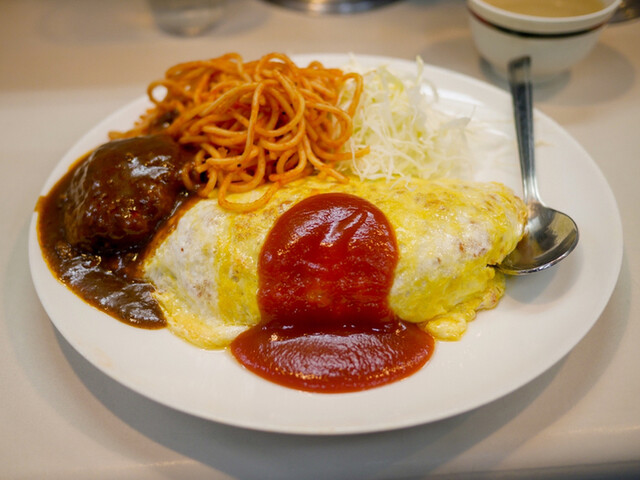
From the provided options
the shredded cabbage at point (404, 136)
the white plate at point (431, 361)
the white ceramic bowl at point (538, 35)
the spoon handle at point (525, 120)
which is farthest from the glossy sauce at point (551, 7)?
the white plate at point (431, 361)

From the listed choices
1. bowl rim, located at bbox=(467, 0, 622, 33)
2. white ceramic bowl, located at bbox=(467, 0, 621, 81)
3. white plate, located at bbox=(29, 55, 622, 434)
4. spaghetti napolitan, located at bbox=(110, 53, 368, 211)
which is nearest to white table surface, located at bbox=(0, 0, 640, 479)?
white plate, located at bbox=(29, 55, 622, 434)

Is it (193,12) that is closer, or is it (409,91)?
(409,91)

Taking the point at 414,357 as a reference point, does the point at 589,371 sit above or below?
below

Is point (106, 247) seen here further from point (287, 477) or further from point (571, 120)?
point (571, 120)

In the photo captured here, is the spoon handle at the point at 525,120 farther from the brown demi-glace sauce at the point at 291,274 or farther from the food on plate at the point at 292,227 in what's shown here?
the brown demi-glace sauce at the point at 291,274

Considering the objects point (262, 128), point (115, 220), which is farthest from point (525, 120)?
point (115, 220)

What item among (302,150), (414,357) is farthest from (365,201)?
(414,357)

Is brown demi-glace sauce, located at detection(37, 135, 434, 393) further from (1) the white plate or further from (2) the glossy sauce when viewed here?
(2) the glossy sauce
